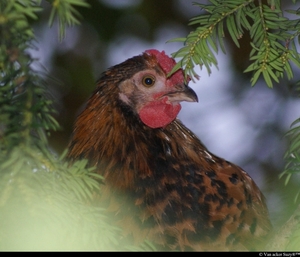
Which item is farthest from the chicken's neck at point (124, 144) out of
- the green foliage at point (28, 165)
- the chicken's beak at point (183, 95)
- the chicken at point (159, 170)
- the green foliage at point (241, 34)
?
the green foliage at point (28, 165)

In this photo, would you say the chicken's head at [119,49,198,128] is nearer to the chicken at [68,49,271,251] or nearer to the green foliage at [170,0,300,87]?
the chicken at [68,49,271,251]

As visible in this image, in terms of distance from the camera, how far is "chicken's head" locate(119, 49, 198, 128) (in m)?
2.06

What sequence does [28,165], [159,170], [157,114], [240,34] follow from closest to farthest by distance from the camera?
1. [28,165]
2. [240,34]
3. [159,170]
4. [157,114]

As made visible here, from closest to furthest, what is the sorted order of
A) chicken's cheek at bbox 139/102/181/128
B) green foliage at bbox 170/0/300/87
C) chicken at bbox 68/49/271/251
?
green foliage at bbox 170/0/300/87 < chicken at bbox 68/49/271/251 < chicken's cheek at bbox 139/102/181/128

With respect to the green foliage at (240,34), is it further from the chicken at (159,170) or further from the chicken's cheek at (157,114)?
the chicken's cheek at (157,114)

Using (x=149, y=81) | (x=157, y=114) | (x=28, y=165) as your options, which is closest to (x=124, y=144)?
(x=157, y=114)

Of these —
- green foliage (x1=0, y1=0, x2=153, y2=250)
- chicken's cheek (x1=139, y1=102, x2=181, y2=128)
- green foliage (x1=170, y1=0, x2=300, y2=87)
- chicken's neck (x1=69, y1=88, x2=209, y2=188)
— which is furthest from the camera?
chicken's cheek (x1=139, y1=102, x2=181, y2=128)

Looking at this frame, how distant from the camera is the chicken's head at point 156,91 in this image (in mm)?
2057

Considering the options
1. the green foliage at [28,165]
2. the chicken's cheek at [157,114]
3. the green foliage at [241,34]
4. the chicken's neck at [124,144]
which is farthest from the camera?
the chicken's cheek at [157,114]

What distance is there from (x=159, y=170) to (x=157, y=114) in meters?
0.24

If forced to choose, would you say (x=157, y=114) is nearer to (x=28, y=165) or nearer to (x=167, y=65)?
(x=167, y=65)

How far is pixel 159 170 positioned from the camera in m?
1.90

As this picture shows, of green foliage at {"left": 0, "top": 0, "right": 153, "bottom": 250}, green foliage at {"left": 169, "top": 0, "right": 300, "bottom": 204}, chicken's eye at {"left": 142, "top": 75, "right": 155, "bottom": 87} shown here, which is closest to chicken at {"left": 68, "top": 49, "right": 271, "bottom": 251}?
chicken's eye at {"left": 142, "top": 75, "right": 155, "bottom": 87}

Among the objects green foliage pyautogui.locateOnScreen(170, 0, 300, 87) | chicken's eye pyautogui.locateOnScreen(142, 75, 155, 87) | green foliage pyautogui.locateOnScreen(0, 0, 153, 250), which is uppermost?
green foliage pyautogui.locateOnScreen(170, 0, 300, 87)
